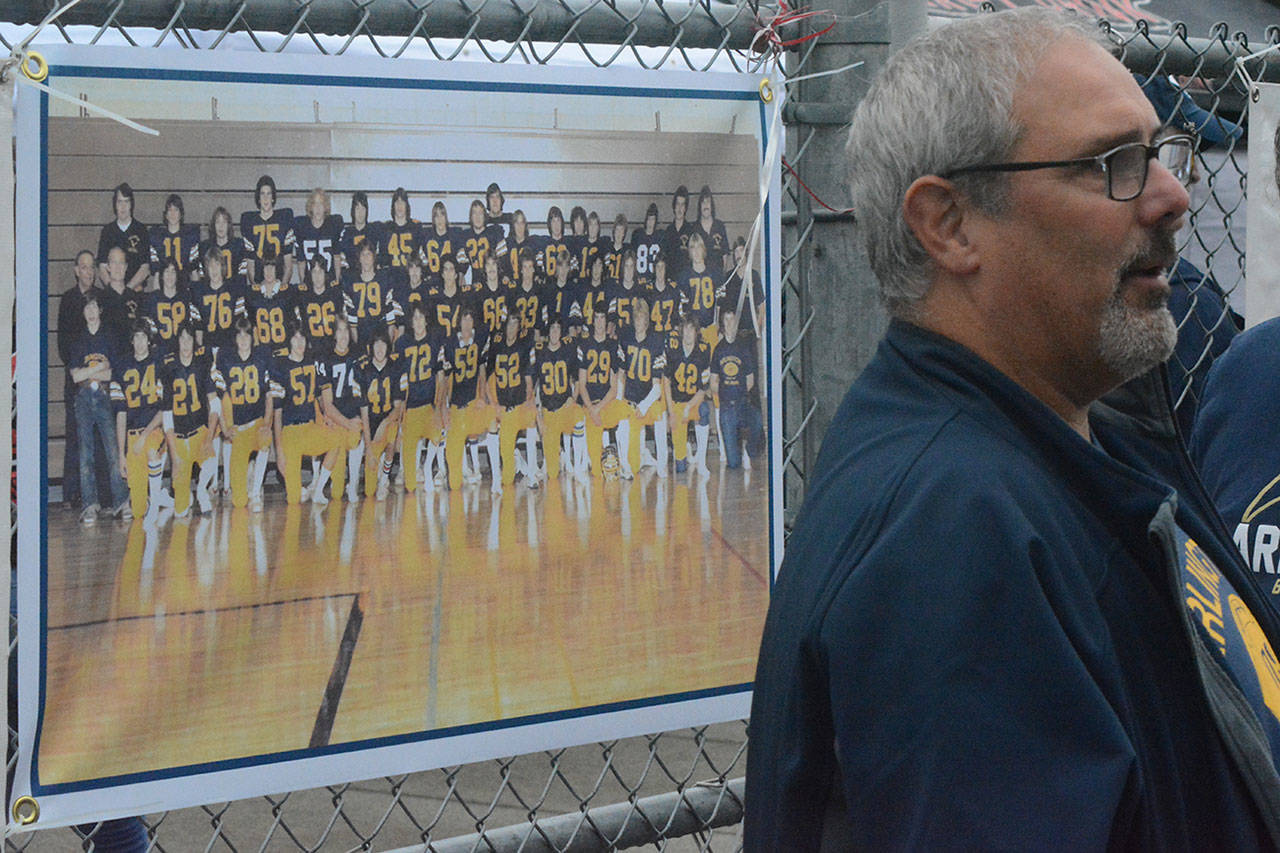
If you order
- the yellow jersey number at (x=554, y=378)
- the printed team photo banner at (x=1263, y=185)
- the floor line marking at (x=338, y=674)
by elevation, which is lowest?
the floor line marking at (x=338, y=674)

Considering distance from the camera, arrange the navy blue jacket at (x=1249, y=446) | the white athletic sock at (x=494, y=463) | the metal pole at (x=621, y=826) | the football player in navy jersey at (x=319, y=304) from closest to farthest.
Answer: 1. the football player in navy jersey at (x=319, y=304)
2. the white athletic sock at (x=494, y=463)
3. the metal pole at (x=621, y=826)
4. the navy blue jacket at (x=1249, y=446)

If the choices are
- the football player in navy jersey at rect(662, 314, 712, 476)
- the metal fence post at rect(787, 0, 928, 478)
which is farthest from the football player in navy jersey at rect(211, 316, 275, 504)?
the metal fence post at rect(787, 0, 928, 478)

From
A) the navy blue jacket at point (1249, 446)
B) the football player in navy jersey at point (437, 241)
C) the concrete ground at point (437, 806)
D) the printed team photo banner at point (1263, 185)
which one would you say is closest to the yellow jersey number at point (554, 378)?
Answer: the football player in navy jersey at point (437, 241)

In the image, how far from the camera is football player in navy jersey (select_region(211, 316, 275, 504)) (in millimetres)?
1499

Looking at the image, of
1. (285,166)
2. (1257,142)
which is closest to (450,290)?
(285,166)

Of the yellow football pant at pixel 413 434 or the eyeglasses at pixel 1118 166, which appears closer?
the eyeglasses at pixel 1118 166

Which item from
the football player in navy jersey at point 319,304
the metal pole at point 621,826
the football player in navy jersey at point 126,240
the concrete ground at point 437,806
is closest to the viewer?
the football player in navy jersey at point 126,240

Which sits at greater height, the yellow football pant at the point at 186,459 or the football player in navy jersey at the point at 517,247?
the football player in navy jersey at the point at 517,247

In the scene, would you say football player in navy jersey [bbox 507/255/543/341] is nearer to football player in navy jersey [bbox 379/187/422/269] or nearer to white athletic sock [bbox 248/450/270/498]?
football player in navy jersey [bbox 379/187/422/269]

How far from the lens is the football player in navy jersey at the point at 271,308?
59.4 inches

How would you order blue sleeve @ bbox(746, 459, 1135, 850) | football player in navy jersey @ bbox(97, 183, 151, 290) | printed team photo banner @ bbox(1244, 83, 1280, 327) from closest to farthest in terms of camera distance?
1. blue sleeve @ bbox(746, 459, 1135, 850)
2. football player in navy jersey @ bbox(97, 183, 151, 290)
3. printed team photo banner @ bbox(1244, 83, 1280, 327)

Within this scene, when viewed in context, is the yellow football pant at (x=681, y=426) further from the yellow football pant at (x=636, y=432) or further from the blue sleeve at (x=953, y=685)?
the blue sleeve at (x=953, y=685)

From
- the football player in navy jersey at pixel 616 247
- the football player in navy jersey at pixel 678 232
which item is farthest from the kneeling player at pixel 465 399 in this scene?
the football player in navy jersey at pixel 678 232

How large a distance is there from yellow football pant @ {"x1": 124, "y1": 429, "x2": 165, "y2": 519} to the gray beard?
3.70ft
